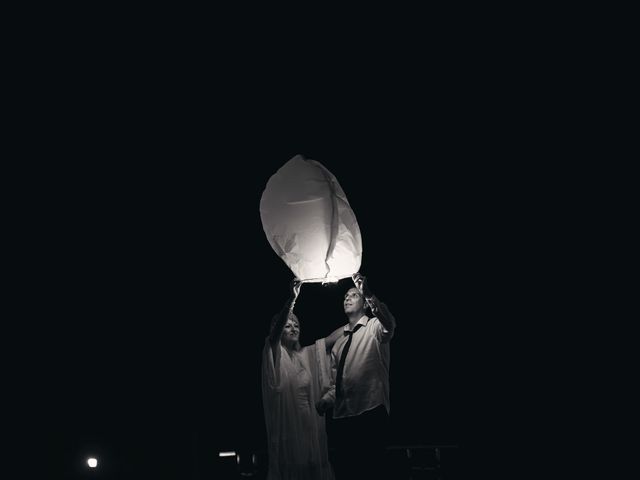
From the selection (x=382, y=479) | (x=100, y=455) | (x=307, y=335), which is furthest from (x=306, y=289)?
(x=100, y=455)

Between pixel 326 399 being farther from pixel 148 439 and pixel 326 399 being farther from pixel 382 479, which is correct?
pixel 148 439

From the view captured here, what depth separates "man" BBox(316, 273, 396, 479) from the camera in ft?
15.0

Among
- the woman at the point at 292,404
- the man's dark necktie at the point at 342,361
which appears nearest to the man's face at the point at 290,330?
the woman at the point at 292,404

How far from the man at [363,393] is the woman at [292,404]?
0.31 ft

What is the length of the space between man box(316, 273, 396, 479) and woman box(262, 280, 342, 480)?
0.09 m

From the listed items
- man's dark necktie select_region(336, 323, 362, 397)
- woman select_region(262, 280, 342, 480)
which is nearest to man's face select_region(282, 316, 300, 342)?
woman select_region(262, 280, 342, 480)

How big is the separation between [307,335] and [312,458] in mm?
1491

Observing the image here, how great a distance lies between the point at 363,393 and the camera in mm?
4598

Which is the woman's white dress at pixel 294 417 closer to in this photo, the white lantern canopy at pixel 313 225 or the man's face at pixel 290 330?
the man's face at pixel 290 330

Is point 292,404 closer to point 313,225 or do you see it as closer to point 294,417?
point 294,417

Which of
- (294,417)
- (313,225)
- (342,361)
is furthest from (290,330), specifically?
(313,225)

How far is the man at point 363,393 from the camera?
4.57 m

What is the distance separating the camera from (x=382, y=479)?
14.9ft

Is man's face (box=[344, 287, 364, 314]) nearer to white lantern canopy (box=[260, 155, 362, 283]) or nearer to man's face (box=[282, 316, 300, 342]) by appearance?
white lantern canopy (box=[260, 155, 362, 283])
